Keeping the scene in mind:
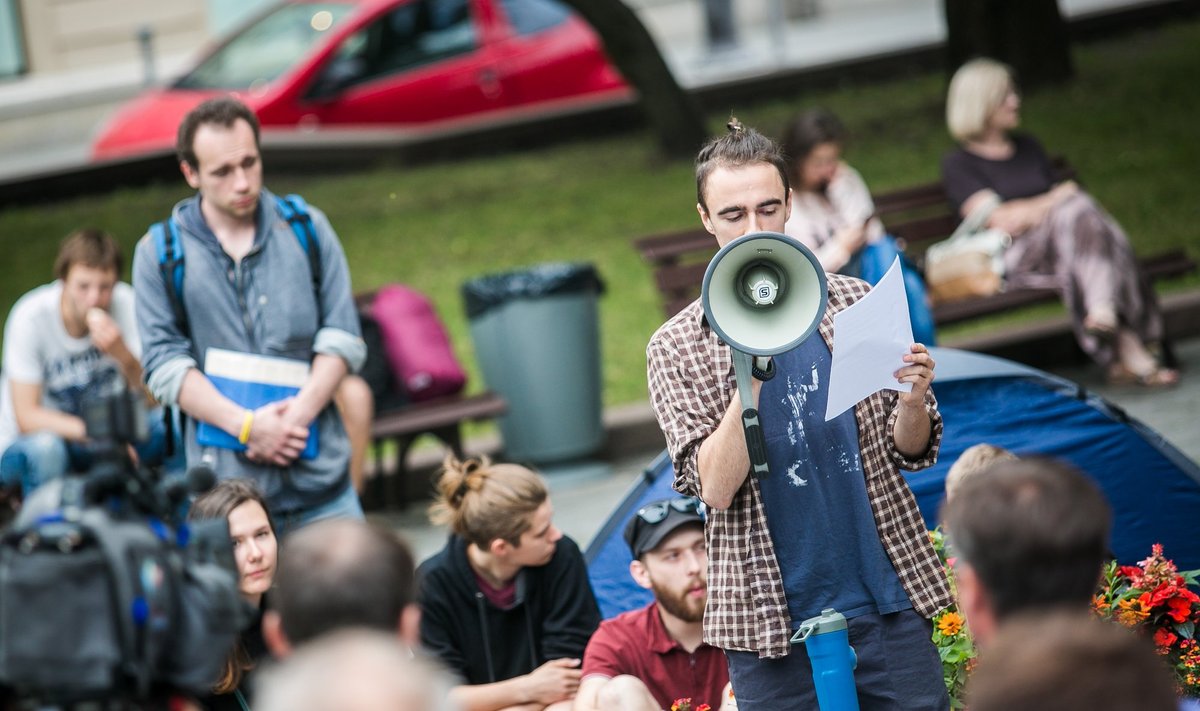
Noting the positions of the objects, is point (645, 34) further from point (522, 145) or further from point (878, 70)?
point (878, 70)

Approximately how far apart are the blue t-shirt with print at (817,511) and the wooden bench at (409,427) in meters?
4.74

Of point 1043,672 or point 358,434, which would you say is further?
point 358,434

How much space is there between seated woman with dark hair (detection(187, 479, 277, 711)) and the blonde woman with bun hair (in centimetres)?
69

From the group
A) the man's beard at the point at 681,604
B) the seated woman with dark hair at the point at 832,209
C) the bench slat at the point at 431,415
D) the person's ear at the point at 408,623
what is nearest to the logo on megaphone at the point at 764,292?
the person's ear at the point at 408,623

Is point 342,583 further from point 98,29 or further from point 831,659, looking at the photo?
point 98,29

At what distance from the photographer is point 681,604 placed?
15.9 ft

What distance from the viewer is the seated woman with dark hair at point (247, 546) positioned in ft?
14.1

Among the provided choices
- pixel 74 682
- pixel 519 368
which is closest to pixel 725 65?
pixel 519 368

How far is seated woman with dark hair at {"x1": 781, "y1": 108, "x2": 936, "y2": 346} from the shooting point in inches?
279

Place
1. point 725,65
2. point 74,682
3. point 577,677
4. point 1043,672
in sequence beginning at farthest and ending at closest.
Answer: point 725,65, point 577,677, point 74,682, point 1043,672

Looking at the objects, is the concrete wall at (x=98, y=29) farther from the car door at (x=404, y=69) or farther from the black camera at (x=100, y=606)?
the black camera at (x=100, y=606)

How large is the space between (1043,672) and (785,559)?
4.08 feet

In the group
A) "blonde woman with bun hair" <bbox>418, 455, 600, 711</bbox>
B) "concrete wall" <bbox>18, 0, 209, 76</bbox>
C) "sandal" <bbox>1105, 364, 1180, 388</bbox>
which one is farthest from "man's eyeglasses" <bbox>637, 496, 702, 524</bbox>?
"concrete wall" <bbox>18, 0, 209, 76</bbox>

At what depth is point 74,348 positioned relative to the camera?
6.73m
